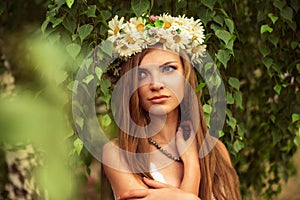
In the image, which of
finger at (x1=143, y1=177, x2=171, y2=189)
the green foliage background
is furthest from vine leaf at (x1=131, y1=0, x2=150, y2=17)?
finger at (x1=143, y1=177, x2=171, y2=189)

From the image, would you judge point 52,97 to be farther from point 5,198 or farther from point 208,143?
point 5,198

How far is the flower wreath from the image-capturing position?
170 centimetres

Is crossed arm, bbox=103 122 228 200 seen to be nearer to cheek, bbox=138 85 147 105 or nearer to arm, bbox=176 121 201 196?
arm, bbox=176 121 201 196

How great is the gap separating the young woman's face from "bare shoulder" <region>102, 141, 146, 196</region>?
0.16 meters

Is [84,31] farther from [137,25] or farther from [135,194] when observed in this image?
[135,194]

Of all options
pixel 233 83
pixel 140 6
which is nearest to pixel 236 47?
pixel 233 83

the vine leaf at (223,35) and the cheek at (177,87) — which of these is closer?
the cheek at (177,87)

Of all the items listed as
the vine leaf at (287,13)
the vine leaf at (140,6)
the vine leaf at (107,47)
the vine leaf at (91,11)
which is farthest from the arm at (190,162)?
the vine leaf at (287,13)

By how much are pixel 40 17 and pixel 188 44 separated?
79.2 inches

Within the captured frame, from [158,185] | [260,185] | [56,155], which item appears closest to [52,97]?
[56,155]

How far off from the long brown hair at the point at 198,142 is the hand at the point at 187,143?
0.02 meters

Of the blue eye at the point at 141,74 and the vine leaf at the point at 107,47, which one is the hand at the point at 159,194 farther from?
the vine leaf at the point at 107,47

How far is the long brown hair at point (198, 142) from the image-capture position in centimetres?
166

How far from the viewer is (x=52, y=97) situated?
0.90 meters
